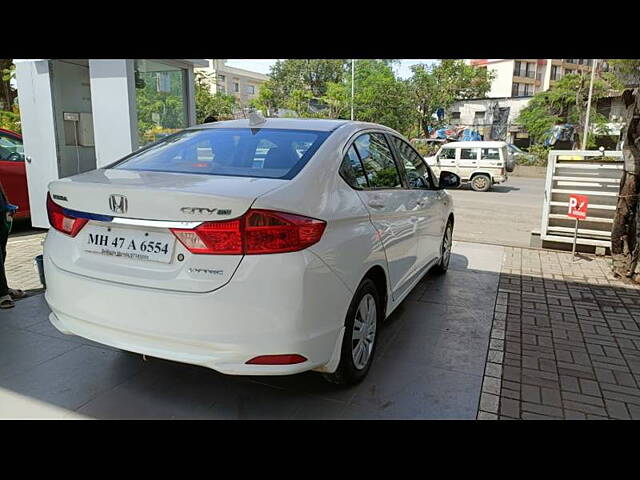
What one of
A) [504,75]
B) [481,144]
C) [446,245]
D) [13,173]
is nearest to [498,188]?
[481,144]

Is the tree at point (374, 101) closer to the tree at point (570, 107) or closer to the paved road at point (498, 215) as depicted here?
the tree at point (570, 107)

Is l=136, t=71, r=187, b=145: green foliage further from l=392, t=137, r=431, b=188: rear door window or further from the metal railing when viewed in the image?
the metal railing

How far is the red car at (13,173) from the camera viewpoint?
7531 mm

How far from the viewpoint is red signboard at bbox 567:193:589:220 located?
6.48 metres

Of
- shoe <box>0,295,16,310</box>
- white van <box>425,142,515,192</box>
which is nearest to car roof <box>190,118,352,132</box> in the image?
shoe <box>0,295,16,310</box>

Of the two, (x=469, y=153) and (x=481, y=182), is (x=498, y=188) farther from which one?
(x=469, y=153)

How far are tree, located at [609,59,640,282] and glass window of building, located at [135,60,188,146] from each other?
230 inches

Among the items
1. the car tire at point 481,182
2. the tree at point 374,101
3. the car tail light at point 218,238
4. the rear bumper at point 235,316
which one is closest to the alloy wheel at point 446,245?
the rear bumper at point 235,316

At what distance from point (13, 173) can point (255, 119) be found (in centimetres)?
596

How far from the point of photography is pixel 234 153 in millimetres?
3090

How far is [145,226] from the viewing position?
2410 mm
